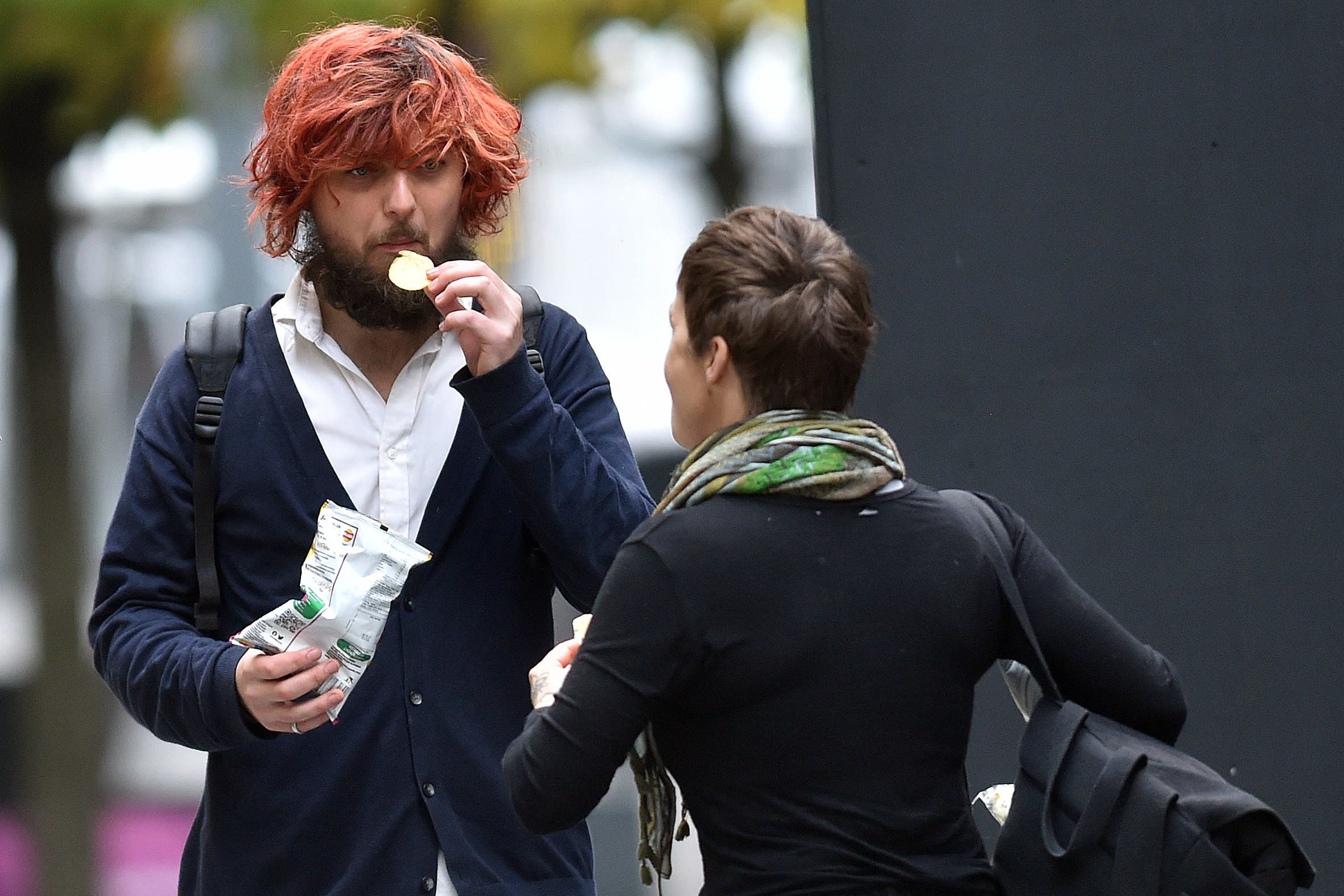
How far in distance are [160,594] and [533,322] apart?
2.26 feet

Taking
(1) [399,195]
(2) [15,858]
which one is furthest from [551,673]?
(2) [15,858]

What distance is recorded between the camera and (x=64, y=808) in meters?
4.77

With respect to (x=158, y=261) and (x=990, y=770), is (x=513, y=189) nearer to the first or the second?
(x=990, y=770)

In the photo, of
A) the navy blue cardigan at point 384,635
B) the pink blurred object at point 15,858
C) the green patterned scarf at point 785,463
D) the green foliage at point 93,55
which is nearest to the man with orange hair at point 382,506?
the navy blue cardigan at point 384,635

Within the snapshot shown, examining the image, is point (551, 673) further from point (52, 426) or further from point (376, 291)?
point (52, 426)

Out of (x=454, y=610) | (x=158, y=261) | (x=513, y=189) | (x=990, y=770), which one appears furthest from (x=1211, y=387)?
(x=158, y=261)

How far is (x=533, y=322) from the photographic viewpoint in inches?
98.5

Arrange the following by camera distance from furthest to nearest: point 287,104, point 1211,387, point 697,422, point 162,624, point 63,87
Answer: point 63,87
point 1211,387
point 287,104
point 162,624
point 697,422

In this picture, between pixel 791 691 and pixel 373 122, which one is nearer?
pixel 791 691

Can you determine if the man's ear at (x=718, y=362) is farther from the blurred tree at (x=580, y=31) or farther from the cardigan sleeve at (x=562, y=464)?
the blurred tree at (x=580, y=31)

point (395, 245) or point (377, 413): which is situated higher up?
point (395, 245)

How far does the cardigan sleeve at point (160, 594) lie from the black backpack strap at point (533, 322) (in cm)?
51

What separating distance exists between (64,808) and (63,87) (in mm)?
2110

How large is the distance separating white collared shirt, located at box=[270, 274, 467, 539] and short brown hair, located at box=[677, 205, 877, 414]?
599 millimetres
